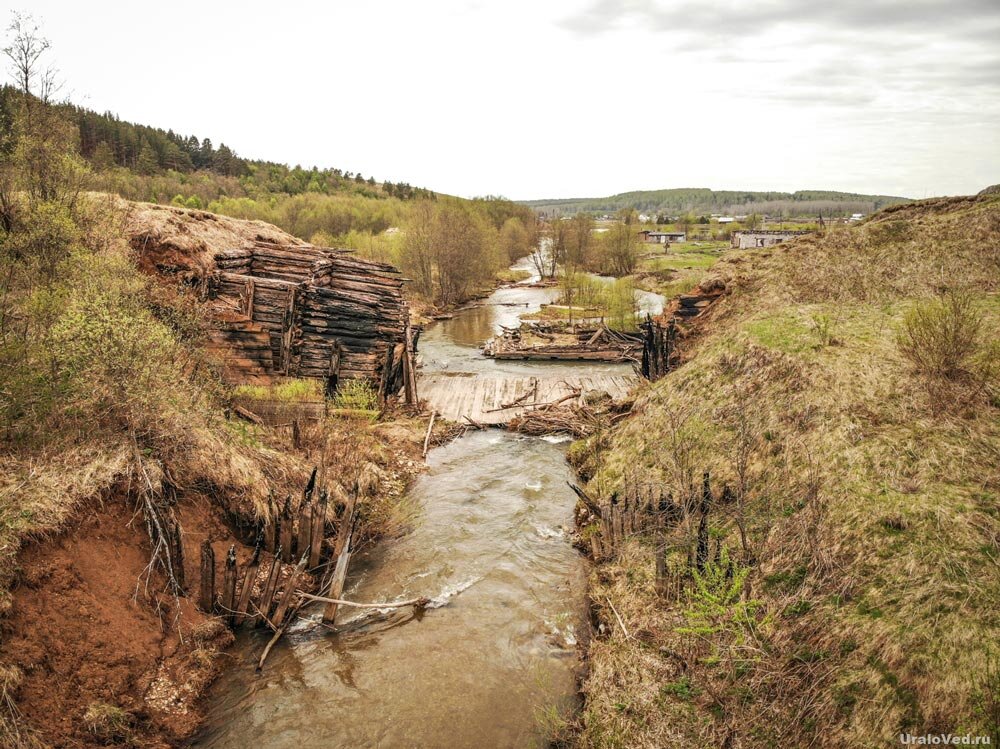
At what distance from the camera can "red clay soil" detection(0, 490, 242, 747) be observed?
6.23 meters

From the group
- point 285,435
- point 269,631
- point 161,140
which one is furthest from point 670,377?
point 161,140

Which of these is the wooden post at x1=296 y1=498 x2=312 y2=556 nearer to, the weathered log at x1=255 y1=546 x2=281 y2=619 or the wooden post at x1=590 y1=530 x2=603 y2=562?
the weathered log at x1=255 y1=546 x2=281 y2=619

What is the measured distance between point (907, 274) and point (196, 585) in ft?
59.2

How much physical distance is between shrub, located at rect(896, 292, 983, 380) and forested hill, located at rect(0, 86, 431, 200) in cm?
5477

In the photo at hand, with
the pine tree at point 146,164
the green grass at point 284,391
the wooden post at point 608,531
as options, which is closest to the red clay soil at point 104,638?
the wooden post at point 608,531

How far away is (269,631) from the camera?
8.88 m

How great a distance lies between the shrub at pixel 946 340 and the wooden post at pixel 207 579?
41.5 ft

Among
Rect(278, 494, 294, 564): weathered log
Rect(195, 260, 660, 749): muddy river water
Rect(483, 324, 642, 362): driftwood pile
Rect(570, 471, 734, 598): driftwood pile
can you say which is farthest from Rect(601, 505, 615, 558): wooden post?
Rect(483, 324, 642, 362): driftwood pile

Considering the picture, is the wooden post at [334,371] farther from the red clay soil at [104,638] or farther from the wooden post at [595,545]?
the wooden post at [595,545]

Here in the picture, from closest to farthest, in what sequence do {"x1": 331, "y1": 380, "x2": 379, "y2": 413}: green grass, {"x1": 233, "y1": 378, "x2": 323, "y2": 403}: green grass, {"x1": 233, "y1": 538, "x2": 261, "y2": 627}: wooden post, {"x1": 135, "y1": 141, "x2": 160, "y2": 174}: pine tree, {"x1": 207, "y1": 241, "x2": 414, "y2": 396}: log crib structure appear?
1. {"x1": 233, "y1": 538, "x2": 261, "y2": 627}: wooden post
2. {"x1": 233, "y1": 378, "x2": 323, "y2": 403}: green grass
3. {"x1": 331, "y1": 380, "x2": 379, "y2": 413}: green grass
4. {"x1": 207, "y1": 241, "x2": 414, "y2": 396}: log crib structure
5. {"x1": 135, "y1": 141, "x2": 160, "y2": 174}: pine tree

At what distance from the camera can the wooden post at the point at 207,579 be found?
820cm

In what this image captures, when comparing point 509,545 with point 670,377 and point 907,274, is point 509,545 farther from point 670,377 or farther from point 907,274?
point 907,274

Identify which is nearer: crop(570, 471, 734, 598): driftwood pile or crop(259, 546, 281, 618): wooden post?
crop(570, 471, 734, 598): driftwood pile

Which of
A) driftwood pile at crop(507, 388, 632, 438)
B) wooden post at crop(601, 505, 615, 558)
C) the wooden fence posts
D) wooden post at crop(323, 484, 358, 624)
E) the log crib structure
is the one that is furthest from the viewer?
driftwood pile at crop(507, 388, 632, 438)
